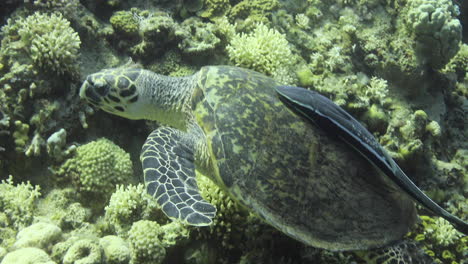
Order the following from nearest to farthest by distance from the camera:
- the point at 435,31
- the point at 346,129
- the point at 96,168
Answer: the point at 346,129 → the point at 96,168 → the point at 435,31

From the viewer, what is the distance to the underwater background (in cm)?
245

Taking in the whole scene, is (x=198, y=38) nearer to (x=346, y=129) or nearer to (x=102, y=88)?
(x=102, y=88)

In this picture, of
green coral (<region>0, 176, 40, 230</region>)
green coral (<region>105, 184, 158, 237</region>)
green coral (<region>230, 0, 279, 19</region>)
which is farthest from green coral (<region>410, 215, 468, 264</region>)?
green coral (<region>0, 176, 40, 230</region>)

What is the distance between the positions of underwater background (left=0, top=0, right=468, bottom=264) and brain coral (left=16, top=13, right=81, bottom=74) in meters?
0.02

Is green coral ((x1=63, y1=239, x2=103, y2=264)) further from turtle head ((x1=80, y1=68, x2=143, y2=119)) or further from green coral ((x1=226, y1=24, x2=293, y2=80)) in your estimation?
green coral ((x1=226, y1=24, x2=293, y2=80))

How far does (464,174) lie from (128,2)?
5510 millimetres

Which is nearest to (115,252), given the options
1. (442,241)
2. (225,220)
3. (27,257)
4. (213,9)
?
(27,257)

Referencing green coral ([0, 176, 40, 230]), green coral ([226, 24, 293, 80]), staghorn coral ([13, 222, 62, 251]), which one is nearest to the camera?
staghorn coral ([13, 222, 62, 251])

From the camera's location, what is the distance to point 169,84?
9.84 feet

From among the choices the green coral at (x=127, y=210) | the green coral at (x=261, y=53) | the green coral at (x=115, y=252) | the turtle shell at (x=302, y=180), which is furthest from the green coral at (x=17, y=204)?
the green coral at (x=261, y=53)

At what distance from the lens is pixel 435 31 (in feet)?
13.5

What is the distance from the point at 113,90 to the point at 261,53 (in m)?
2.06

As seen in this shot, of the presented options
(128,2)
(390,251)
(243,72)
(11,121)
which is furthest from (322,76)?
(11,121)

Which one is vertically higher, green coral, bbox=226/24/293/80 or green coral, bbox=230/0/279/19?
green coral, bbox=230/0/279/19
